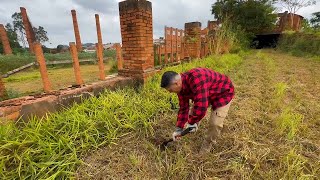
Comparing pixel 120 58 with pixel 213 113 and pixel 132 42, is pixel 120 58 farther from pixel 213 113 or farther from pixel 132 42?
pixel 213 113

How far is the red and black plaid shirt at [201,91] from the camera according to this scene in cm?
182

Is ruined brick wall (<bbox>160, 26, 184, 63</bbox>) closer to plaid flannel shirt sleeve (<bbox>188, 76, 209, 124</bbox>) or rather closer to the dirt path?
the dirt path

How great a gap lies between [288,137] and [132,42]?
302 cm

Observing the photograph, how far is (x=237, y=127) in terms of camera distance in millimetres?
2652

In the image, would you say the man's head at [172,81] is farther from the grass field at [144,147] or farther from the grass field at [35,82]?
the grass field at [35,82]

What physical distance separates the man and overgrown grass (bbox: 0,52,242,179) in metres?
0.57

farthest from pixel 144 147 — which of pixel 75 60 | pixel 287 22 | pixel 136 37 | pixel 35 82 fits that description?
pixel 287 22

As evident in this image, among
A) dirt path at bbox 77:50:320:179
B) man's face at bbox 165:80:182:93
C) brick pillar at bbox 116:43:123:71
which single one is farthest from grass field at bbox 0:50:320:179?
brick pillar at bbox 116:43:123:71

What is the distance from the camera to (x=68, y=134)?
7.27ft

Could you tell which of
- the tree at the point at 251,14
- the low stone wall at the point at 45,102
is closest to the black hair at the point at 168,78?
the low stone wall at the point at 45,102

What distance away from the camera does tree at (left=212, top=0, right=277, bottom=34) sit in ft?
54.7

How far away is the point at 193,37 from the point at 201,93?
557cm

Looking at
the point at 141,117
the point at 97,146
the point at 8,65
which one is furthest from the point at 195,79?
the point at 8,65

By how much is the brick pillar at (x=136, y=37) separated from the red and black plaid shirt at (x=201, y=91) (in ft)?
6.31
